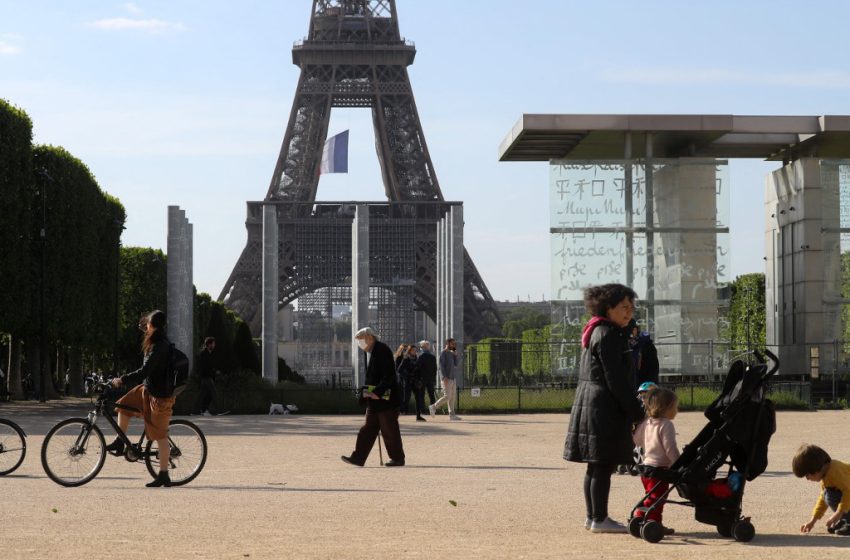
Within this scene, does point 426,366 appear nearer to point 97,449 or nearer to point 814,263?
point 814,263

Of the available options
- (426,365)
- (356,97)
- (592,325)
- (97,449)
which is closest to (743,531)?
(592,325)

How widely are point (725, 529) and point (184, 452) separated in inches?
217

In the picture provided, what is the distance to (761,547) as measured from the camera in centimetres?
780

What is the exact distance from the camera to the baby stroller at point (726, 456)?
8086 mm

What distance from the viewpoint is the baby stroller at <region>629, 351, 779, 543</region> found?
26.5ft

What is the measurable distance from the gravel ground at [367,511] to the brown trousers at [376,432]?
18 centimetres

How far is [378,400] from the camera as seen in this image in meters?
14.0

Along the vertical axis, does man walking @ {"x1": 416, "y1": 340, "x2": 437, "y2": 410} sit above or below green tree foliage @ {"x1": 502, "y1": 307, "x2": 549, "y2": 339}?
below

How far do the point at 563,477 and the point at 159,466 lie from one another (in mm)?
3493

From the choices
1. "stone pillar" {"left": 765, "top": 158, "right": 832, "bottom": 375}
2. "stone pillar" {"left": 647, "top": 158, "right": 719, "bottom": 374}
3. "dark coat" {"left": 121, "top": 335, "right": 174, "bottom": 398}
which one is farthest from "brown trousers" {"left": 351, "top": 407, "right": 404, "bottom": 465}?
"stone pillar" {"left": 765, "top": 158, "right": 832, "bottom": 375}

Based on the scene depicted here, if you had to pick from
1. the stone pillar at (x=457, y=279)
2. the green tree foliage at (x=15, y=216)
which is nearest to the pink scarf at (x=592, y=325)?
the green tree foliage at (x=15, y=216)

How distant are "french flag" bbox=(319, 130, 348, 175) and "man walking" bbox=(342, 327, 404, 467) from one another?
45.5m

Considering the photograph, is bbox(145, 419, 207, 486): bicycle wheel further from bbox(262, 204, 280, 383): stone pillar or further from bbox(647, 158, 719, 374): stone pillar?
bbox(262, 204, 280, 383): stone pillar

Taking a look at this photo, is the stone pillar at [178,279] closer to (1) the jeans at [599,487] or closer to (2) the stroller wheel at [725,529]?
(1) the jeans at [599,487]
